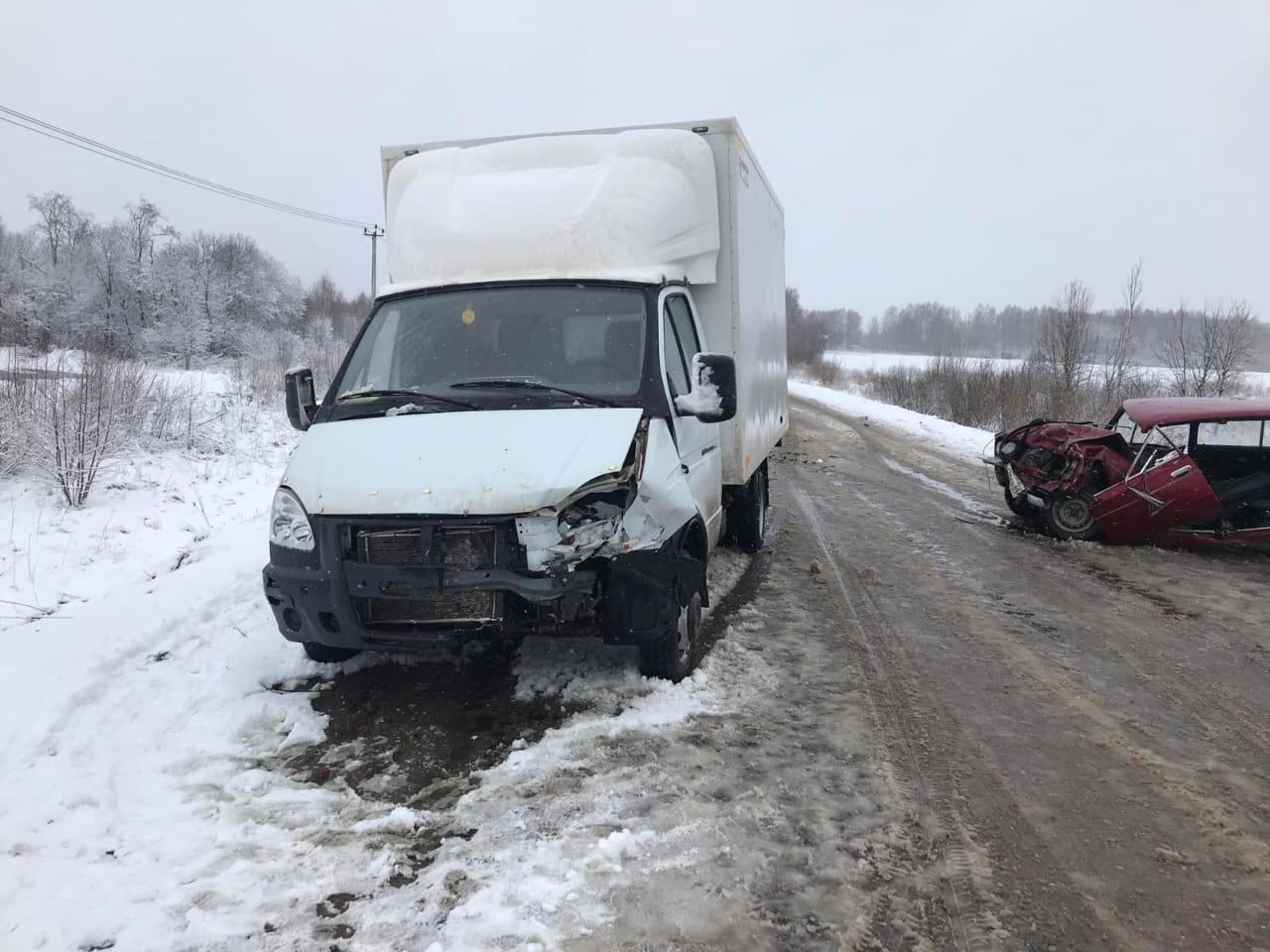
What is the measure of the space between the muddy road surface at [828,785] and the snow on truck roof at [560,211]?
97.0 inches

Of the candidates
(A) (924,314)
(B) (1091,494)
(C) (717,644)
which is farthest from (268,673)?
(A) (924,314)

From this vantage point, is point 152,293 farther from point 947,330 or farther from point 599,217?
point 947,330

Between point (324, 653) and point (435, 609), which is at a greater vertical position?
point (435, 609)

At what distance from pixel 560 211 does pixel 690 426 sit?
165 cm

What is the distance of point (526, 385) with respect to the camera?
162 inches

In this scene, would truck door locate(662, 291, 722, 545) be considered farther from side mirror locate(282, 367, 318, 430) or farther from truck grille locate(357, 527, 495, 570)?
side mirror locate(282, 367, 318, 430)

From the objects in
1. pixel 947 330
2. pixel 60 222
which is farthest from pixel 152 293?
pixel 947 330

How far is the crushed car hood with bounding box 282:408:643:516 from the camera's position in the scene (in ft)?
11.0

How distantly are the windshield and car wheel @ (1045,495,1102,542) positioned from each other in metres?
5.77

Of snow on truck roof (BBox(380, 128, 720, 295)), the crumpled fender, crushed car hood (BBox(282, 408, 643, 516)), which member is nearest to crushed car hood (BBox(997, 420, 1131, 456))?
snow on truck roof (BBox(380, 128, 720, 295))

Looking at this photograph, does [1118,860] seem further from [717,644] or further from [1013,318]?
[1013,318]

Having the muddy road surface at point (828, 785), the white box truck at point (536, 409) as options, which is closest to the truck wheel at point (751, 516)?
the white box truck at point (536, 409)

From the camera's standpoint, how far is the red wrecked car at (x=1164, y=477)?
724 centimetres

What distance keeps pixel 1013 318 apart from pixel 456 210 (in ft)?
398
